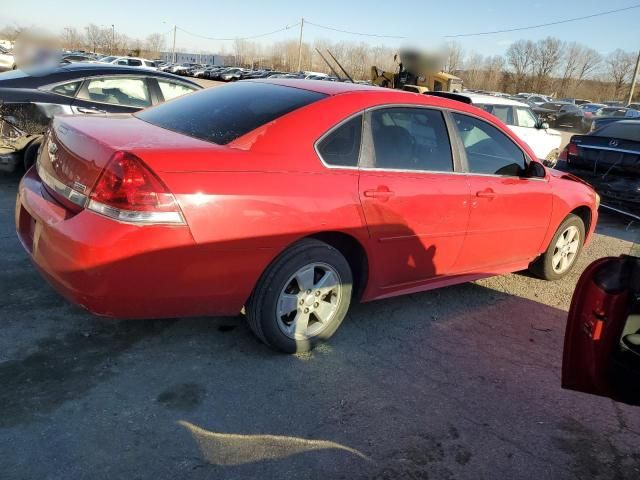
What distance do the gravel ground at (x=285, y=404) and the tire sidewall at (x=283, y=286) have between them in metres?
0.11

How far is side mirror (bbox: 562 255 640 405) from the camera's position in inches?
88.9

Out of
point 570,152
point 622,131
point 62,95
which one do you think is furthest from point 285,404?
point 622,131

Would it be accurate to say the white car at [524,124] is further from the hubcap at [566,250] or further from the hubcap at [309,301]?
the hubcap at [309,301]

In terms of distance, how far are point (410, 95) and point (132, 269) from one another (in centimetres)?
234

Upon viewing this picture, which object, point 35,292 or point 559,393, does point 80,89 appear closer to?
point 35,292

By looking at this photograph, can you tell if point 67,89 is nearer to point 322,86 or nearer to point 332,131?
point 322,86

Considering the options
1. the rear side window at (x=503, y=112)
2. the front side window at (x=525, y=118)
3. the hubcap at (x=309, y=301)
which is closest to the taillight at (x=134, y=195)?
the hubcap at (x=309, y=301)

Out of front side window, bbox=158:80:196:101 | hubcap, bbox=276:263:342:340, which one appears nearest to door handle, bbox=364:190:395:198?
hubcap, bbox=276:263:342:340

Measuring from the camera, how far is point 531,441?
280 centimetres

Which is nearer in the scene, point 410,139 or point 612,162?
point 410,139

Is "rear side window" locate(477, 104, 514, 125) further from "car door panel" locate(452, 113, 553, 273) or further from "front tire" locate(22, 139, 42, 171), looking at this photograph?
"front tire" locate(22, 139, 42, 171)

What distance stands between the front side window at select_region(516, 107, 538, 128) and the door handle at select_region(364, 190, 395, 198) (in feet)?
30.8

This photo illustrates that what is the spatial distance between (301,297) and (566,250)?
323 centimetres

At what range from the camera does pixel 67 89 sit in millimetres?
6379
